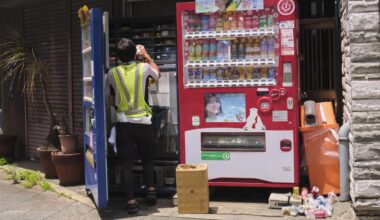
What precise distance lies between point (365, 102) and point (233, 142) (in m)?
1.69

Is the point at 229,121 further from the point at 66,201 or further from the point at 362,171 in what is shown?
the point at 66,201

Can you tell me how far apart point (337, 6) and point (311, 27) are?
1.68ft

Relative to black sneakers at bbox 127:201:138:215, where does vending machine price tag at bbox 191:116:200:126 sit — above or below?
above

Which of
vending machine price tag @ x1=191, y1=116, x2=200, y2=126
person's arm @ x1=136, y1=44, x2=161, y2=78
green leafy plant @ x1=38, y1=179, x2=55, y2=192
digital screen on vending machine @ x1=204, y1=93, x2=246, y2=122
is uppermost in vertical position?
person's arm @ x1=136, y1=44, x2=161, y2=78

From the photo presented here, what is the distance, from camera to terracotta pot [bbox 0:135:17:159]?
1003 centimetres

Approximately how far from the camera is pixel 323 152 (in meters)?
6.18

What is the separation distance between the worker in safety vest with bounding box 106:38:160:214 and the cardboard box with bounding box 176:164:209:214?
0.59m

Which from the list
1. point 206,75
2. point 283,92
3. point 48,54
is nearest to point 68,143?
point 206,75

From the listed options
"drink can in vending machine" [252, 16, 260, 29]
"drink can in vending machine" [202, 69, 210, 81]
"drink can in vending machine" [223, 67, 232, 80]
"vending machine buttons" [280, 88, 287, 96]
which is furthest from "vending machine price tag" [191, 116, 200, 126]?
"drink can in vending machine" [252, 16, 260, 29]

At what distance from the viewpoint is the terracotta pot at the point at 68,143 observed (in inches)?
302

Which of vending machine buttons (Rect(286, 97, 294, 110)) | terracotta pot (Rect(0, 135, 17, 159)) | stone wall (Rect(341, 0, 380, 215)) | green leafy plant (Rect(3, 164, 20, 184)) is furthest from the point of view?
terracotta pot (Rect(0, 135, 17, 159))

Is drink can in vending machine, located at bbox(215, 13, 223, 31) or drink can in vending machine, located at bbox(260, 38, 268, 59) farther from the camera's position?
drink can in vending machine, located at bbox(215, 13, 223, 31)

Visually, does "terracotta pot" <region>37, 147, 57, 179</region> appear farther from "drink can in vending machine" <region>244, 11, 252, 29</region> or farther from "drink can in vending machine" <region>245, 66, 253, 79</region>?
"drink can in vending machine" <region>244, 11, 252, 29</region>

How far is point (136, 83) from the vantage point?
6102mm
